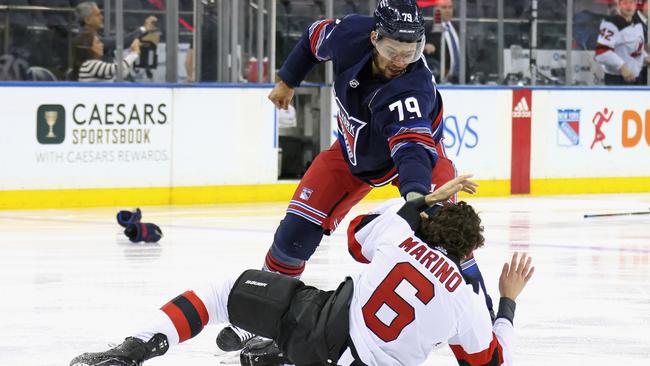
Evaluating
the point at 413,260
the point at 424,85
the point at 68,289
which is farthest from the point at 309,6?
the point at 413,260

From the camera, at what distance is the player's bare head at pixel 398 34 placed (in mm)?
4961

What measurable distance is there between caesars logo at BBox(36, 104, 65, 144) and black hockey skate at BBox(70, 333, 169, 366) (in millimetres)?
7376

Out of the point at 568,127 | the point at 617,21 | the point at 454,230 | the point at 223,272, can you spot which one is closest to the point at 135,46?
the point at 568,127

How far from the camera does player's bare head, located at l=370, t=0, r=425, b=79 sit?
4961mm

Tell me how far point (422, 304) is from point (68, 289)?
3404 millimetres

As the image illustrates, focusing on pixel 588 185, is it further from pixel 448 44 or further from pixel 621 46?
pixel 448 44

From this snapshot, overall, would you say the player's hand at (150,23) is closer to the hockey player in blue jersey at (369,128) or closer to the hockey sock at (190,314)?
the hockey player in blue jersey at (369,128)

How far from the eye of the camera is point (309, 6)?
13.2 meters

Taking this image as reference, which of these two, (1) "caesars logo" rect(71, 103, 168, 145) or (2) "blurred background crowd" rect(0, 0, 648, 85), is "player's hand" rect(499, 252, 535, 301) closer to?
(1) "caesars logo" rect(71, 103, 168, 145)

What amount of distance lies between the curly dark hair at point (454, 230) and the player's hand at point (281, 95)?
1.80m

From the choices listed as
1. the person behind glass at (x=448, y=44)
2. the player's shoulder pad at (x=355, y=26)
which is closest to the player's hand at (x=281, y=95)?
the player's shoulder pad at (x=355, y=26)

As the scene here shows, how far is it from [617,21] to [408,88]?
10.4m

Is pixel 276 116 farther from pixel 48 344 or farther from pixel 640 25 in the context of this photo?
pixel 48 344

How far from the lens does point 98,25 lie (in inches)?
469
